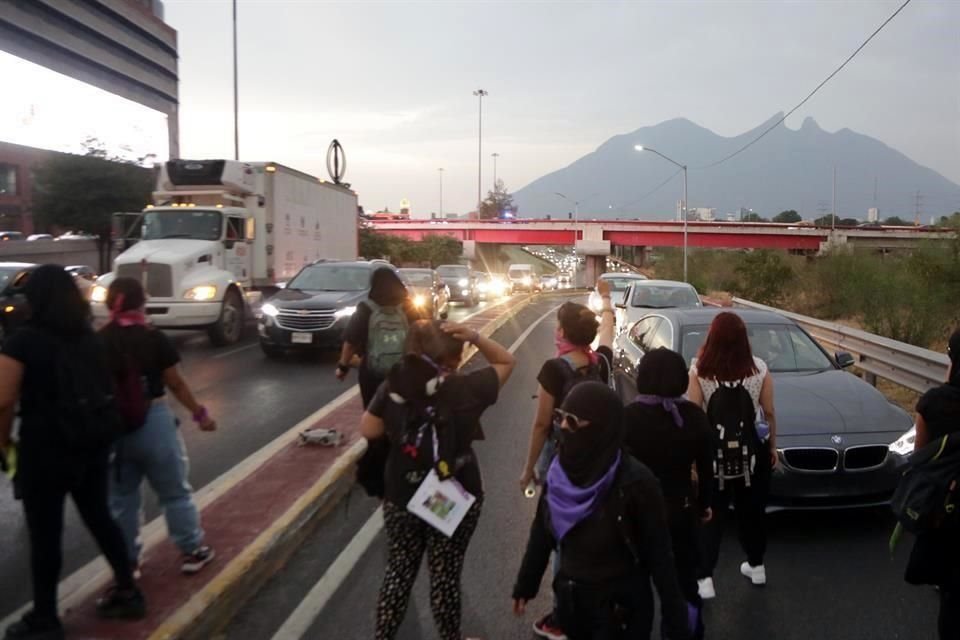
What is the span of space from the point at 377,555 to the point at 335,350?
988cm

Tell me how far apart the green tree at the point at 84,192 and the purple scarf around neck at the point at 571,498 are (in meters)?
39.6

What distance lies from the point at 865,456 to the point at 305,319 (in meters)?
9.88

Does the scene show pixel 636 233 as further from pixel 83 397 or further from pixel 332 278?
pixel 83 397

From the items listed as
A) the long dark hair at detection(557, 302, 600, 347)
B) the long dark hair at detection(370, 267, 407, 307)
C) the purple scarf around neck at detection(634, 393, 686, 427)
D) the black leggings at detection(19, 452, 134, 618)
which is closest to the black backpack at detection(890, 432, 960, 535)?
A: the purple scarf around neck at detection(634, 393, 686, 427)

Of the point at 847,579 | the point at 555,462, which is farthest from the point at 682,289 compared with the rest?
the point at 555,462

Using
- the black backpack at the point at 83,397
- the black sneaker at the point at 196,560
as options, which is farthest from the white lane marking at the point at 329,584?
the black backpack at the point at 83,397

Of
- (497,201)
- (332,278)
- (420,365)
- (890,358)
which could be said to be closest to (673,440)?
(420,365)

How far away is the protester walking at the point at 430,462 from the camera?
3402mm

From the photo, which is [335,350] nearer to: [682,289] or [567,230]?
[682,289]

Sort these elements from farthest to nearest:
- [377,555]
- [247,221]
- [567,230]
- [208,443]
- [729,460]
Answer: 1. [567,230]
2. [247,221]
3. [208,443]
4. [377,555]
5. [729,460]

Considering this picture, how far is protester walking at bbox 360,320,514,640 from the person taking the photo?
134 inches

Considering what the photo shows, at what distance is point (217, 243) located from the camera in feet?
53.0

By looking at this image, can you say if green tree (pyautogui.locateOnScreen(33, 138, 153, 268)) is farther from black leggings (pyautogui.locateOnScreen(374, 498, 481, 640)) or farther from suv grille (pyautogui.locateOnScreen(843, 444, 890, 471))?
black leggings (pyautogui.locateOnScreen(374, 498, 481, 640))

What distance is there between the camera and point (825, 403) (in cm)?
618
